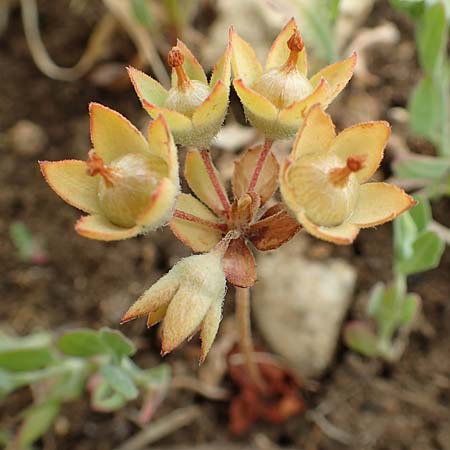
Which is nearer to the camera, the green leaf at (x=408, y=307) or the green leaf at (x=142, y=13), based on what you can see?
the green leaf at (x=408, y=307)

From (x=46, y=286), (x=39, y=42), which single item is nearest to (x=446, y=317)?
(x=46, y=286)

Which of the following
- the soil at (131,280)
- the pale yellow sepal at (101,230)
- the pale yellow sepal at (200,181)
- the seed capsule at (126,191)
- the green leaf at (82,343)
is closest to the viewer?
the pale yellow sepal at (101,230)

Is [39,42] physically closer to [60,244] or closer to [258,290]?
[60,244]

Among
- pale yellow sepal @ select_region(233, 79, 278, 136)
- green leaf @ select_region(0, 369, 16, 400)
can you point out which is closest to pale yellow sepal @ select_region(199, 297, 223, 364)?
pale yellow sepal @ select_region(233, 79, 278, 136)

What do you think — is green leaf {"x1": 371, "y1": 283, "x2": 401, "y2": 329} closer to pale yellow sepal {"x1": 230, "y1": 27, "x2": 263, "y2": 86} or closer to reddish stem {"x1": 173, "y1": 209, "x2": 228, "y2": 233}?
reddish stem {"x1": 173, "y1": 209, "x2": 228, "y2": 233}

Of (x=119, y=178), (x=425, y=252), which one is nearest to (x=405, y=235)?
(x=425, y=252)

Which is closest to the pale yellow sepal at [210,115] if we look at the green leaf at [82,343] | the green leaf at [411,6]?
the green leaf at [82,343]

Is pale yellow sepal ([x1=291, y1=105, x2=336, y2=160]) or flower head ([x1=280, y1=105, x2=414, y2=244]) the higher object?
pale yellow sepal ([x1=291, y1=105, x2=336, y2=160])

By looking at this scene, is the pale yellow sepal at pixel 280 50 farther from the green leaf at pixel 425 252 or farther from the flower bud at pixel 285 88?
the green leaf at pixel 425 252
